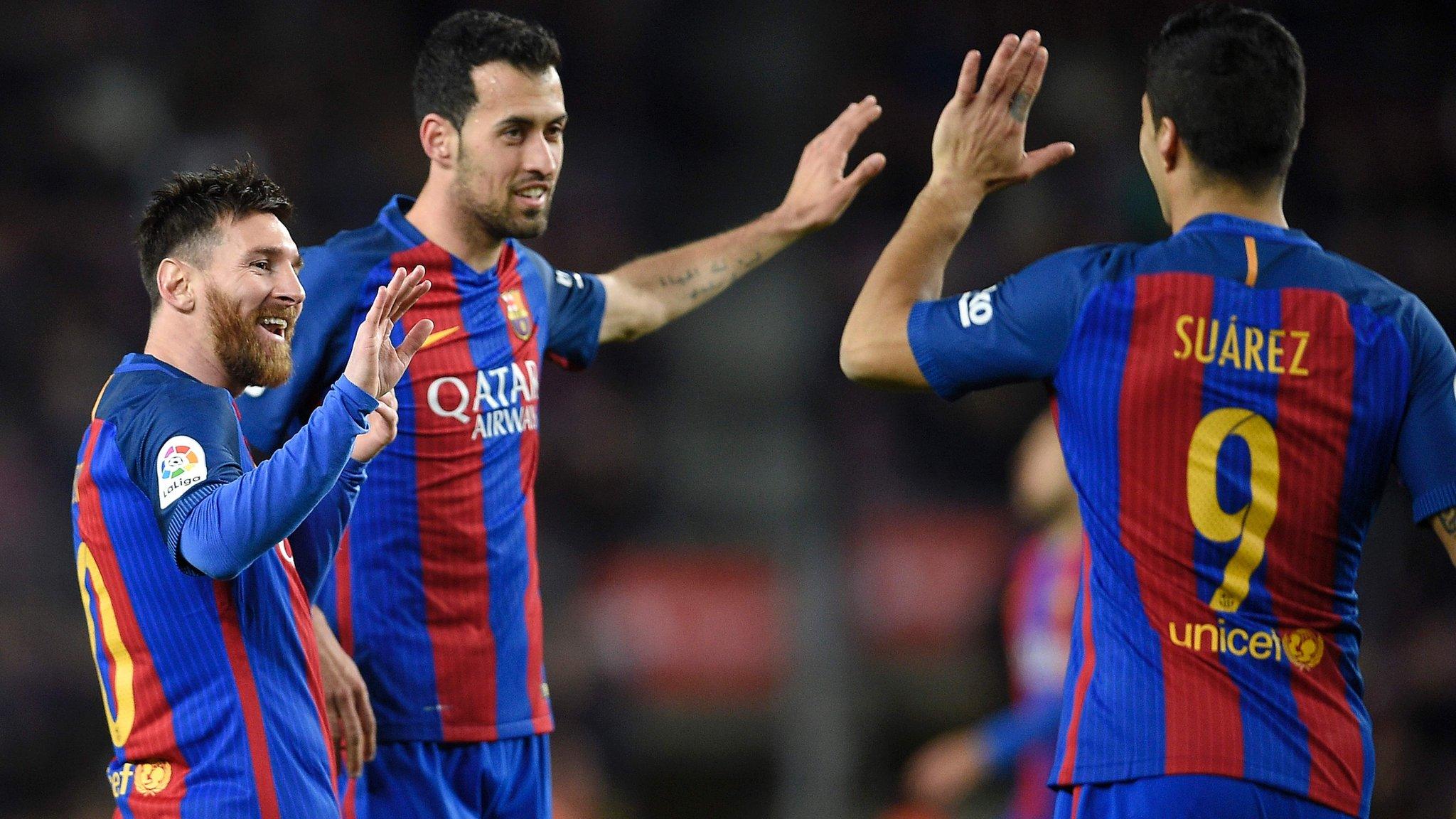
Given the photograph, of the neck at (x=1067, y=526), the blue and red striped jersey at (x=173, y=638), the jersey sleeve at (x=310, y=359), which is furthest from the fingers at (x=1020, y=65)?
the neck at (x=1067, y=526)

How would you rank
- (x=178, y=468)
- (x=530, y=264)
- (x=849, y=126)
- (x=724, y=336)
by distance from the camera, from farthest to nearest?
1. (x=724, y=336)
2. (x=849, y=126)
3. (x=530, y=264)
4. (x=178, y=468)

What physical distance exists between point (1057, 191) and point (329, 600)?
29.6 feet

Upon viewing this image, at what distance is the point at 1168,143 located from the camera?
3145mm

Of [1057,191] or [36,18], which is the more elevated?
[36,18]

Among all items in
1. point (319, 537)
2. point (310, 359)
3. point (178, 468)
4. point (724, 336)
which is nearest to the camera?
point (178, 468)

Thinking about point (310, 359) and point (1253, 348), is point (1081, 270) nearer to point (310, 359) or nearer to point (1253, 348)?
point (1253, 348)

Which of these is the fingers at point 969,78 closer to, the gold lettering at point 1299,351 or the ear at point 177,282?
the gold lettering at point 1299,351

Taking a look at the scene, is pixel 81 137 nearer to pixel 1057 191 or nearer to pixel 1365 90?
pixel 1057 191

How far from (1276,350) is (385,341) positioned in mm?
1695

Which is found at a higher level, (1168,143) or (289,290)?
(1168,143)

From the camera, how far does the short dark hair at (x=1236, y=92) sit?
3.06 metres

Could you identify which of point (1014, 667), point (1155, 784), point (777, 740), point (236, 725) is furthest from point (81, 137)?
point (1155, 784)

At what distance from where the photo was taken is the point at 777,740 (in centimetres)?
1045

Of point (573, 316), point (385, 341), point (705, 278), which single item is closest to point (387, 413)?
point (385, 341)
